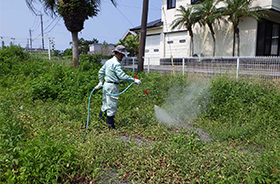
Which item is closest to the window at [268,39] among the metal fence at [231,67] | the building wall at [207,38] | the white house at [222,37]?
the white house at [222,37]

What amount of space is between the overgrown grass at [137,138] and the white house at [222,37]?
4.92 metres

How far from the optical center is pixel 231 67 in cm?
759

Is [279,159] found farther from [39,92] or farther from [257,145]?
[39,92]

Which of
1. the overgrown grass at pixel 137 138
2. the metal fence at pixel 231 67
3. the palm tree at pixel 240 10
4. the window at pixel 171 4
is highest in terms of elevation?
the window at pixel 171 4

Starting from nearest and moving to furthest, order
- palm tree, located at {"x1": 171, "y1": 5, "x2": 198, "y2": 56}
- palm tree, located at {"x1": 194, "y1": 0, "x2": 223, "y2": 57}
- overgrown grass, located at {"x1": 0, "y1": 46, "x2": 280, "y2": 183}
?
overgrown grass, located at {"x1": 0, "y1": 46, "x2": 280, "y2": 183}, palm tree, located at {"x1": 194, "y1": 0, "x2": 223, "y2": 57}, palm tree, located at {"x1": 171, "y1": 5, "x2": 198, "y2": 56}

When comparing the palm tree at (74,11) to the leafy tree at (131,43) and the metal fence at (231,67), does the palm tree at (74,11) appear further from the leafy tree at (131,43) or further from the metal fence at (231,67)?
the leafy tree at (131,43)

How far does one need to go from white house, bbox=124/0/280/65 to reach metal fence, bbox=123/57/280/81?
177cm

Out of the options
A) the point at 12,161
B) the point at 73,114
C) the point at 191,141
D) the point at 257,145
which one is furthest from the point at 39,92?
the point at 257,145

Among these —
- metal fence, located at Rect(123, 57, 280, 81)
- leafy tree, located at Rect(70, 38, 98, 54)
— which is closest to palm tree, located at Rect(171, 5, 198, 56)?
metal fence, located at Rect(123, 57, 280, 81)

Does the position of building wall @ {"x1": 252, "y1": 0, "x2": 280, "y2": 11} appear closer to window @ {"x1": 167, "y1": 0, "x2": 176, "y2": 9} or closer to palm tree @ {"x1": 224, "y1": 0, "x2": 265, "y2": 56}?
palm tree @ {"x1": 224, "y1": 0, "x2": 265, "y2": 56}

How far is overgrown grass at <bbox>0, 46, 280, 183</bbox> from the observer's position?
111 inches

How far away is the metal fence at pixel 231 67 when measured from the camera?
6.80 meters

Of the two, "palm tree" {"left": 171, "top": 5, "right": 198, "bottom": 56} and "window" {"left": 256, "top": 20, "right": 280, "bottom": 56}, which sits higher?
"palm tree" {"left": 171, "top": 5, "right": 198, "bottom": 56}

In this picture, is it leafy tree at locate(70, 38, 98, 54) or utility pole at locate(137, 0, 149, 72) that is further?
leafy tree at locate(70, 38, 98, 54)
